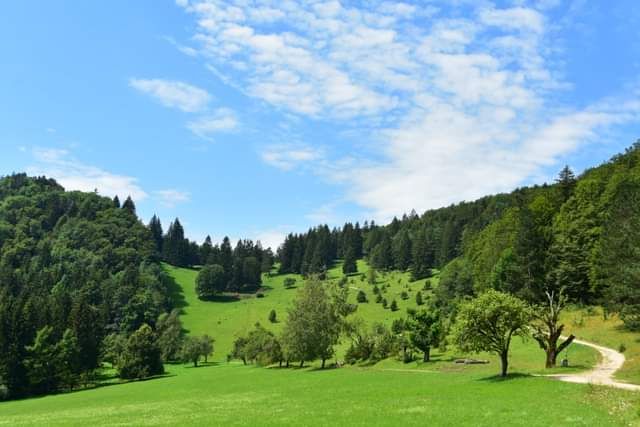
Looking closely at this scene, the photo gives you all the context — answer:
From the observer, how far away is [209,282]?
179 m

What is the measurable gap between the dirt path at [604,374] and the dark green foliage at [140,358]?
3190 inches

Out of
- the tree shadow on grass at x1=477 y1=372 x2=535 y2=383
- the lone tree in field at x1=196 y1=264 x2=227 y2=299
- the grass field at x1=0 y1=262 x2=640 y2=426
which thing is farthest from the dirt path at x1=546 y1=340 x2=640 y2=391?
the lone tree in field at x1=196 y1=264 x2=227 y2=299

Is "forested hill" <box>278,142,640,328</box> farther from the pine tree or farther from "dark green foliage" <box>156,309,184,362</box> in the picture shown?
"dark green foliage" <box>156,309,184,362</box>

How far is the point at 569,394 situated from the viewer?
2842 cm

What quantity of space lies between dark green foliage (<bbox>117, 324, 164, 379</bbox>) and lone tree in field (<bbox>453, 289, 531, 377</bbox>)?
7635cm

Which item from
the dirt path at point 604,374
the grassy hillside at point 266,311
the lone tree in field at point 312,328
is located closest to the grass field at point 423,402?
the dirt path at point 604,374

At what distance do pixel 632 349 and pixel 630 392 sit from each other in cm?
2506

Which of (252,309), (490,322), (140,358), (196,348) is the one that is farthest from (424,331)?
(252,309)

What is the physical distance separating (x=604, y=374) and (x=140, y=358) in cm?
8496

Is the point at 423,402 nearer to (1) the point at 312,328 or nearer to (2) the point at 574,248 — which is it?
(1) the point at 312,328

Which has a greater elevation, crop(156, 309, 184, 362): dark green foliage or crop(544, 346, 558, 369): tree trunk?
crop(544, 346, 558, 369): tree trunk

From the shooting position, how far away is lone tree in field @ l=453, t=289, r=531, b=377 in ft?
125

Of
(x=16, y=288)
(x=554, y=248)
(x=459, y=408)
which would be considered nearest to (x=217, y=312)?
(x=16, y=288)

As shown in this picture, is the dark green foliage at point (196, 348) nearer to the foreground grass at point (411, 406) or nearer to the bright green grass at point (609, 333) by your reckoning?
the foreground grass at point (411, 406)
